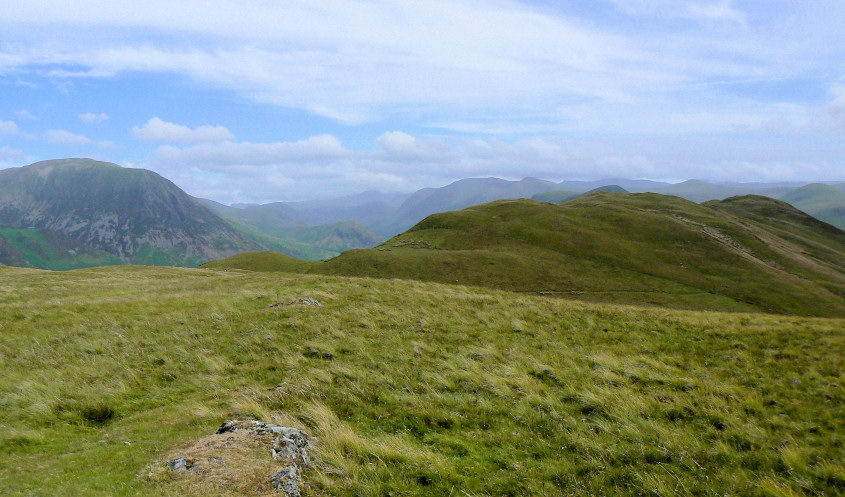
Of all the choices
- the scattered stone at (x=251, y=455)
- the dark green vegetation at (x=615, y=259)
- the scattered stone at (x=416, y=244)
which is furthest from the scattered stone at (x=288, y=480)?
the scattered stone at (x=416, y=244)

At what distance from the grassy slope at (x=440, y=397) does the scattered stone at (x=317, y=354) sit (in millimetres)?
273


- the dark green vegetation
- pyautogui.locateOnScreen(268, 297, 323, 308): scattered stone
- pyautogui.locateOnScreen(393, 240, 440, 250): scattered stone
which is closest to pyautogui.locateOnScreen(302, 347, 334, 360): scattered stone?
pyautogui.locateOnScreen(268, 297, 323, 308): scattered stone

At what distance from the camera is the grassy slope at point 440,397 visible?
694cm

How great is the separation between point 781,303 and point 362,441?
310 feet

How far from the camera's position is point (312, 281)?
3106 cm

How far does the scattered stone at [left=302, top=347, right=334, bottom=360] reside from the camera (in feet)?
47.0

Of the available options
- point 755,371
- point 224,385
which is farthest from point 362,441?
point 755,371

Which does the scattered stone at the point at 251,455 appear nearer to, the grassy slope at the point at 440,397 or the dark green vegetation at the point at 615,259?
the grassy slope at the point at 440,397

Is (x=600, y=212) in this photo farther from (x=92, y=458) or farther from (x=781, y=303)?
(x=92, y=458)

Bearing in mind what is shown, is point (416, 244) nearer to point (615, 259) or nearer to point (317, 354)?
point (615, 259)

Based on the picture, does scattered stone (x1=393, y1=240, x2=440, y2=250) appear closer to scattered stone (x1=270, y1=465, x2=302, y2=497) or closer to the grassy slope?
the grassy slope

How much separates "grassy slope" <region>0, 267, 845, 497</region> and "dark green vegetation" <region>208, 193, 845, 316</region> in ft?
177

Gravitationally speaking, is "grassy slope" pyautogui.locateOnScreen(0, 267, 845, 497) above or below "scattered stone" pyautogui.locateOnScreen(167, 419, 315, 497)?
below

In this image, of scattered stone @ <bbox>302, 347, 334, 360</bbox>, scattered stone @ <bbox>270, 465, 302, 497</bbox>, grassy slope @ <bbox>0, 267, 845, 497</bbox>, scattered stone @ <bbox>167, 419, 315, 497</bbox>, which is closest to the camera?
scattered stone @ <bbox>270, 465, 302, 497</bbox>
